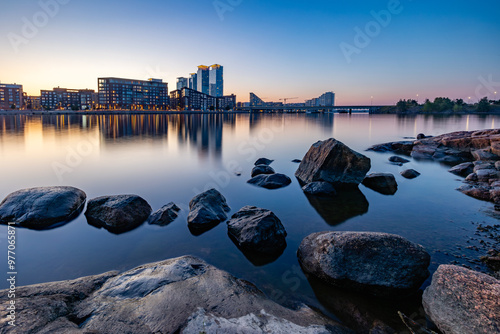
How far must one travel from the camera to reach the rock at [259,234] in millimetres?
8133

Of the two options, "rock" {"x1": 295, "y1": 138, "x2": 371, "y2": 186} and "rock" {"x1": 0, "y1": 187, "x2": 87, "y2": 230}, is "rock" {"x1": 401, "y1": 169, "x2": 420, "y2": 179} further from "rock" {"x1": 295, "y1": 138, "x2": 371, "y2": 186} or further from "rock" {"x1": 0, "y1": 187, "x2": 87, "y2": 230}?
"rock" {"x1": 0, "y1": 187, "x2": 87, "y2": 230}

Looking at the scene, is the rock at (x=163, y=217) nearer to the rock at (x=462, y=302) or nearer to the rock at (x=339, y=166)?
the rock at (x=462, y=302)

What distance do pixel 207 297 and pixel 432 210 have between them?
36.7 ft

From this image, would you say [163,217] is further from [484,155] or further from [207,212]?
[484,155]

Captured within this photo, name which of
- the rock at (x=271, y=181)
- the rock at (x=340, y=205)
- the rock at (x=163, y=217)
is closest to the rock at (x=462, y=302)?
the rock at (x=340, y=205)

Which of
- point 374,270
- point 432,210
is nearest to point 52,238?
point 374,270

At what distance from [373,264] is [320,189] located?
7.66 metres

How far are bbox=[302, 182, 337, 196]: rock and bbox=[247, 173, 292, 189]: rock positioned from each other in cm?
169

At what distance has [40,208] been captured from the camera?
32.3ft

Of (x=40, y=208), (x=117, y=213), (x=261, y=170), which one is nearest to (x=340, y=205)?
(x=261, y=170)

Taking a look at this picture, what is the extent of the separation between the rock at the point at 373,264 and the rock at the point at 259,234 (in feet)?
5.35

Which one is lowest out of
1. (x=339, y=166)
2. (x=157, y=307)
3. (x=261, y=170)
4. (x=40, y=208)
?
(x=157, y=307)

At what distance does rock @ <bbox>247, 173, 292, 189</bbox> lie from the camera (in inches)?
602

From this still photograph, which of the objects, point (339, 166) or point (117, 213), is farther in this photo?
point (339, 166)
